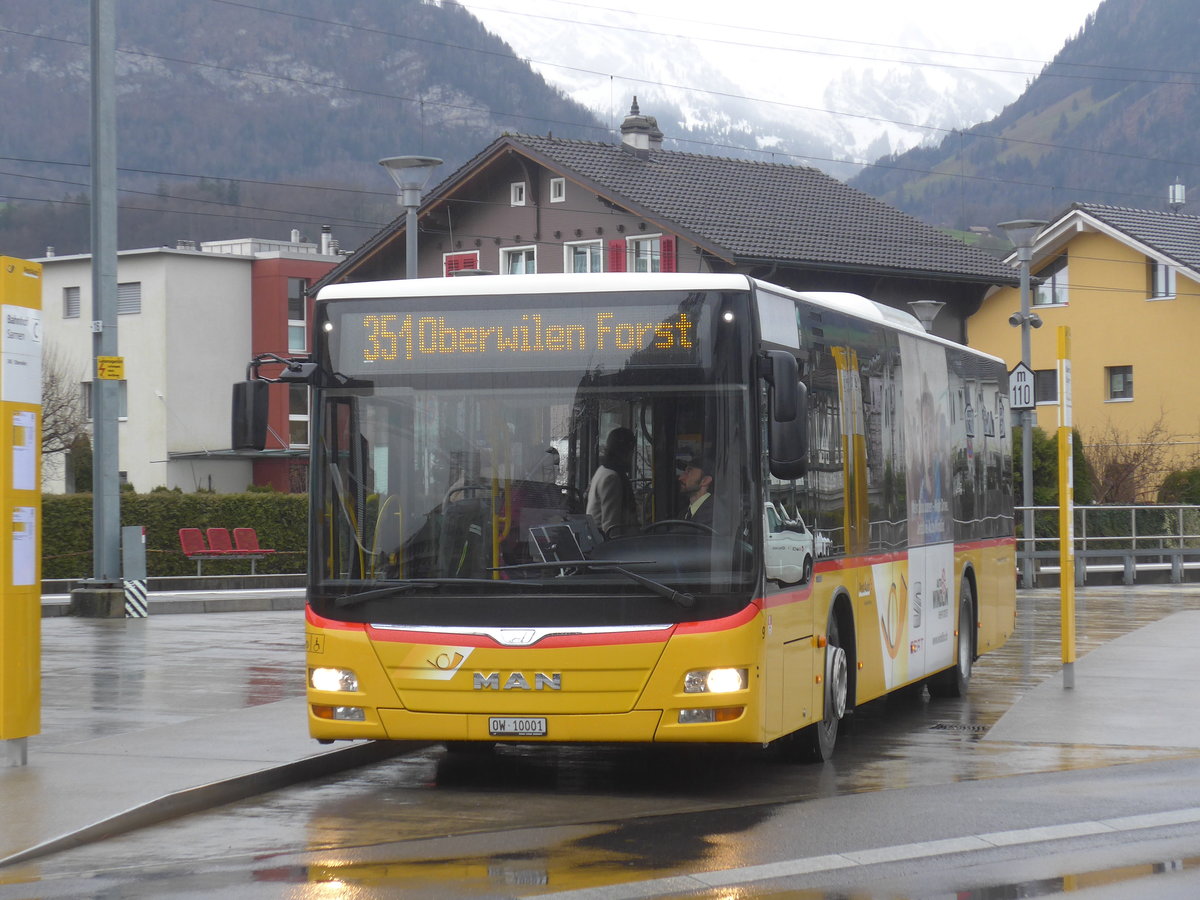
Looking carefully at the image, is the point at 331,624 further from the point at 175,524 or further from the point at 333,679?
the point at 175,524

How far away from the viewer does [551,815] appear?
9.52 meters

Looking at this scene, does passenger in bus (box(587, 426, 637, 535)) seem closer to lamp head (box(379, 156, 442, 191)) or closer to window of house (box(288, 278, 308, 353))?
lamp head (box(379, 156, 442, 191))

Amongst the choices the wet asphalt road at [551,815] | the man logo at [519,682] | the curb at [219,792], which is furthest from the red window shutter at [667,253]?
the man logo at [519,682]

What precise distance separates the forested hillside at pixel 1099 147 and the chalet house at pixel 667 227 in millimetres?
91349

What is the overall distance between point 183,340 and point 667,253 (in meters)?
29.2

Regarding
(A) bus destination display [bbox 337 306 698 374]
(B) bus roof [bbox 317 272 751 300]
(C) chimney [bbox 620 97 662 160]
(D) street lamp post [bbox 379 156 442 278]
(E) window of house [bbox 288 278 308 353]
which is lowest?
(A) bus destination display [bbox 337 306 698 374]

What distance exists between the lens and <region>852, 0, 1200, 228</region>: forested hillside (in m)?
152

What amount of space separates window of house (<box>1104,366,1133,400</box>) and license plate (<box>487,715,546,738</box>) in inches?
1876

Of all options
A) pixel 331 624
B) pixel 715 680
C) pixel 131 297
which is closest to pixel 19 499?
pixel 331 624

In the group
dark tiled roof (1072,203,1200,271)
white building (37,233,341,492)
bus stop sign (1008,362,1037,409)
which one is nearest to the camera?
bus stop sign (1008,362,1037,409)

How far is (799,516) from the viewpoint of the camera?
10.6m

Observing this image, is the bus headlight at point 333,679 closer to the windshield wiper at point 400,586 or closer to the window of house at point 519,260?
the windshield wiper at point 400,586

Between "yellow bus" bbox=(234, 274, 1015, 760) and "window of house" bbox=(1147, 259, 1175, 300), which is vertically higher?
"window of house" bbox=(1147, 259, 1175, 300)

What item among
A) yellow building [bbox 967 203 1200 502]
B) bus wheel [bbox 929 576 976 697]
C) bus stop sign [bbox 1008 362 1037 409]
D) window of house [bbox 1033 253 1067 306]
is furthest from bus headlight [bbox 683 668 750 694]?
window of house [bbox 1033 253 1067 306]
